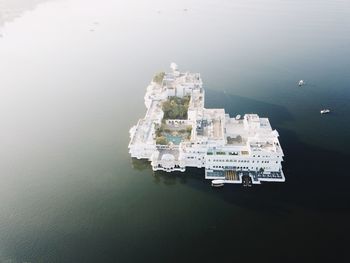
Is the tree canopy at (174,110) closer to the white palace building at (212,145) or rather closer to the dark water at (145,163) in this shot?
the white palace building at (212,145)

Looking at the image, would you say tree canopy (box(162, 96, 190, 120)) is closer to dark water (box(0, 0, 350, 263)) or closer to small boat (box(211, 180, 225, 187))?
dark water (box(0, 0, 350, 263))

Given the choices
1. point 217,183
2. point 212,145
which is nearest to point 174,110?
point 212,145

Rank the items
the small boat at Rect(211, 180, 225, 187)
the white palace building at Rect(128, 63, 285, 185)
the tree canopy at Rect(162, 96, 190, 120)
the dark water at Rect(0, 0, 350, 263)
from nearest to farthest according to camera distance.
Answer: the dark water at Rect(0, 0, 350, 263), the small boat at Rect(211, 180, 225, 187), the white palace building at Rect(128, 63, 285, 185), the tree canopy at Rect(162, 96, 190, 120)

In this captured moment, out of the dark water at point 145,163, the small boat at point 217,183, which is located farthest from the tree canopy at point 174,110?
the small boat at point 217,183

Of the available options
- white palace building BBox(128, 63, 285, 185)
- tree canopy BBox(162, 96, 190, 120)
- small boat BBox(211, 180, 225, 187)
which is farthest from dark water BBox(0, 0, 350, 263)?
tree canopy BBox(162, 96, 190, 120)

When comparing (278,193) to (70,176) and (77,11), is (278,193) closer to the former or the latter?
(70,176)

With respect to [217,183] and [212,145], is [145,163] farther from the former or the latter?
[217,183]
